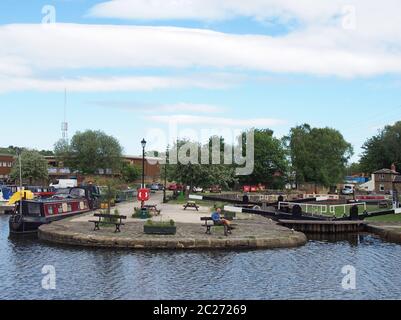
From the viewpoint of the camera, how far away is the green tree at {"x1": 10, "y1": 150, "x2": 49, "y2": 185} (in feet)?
333

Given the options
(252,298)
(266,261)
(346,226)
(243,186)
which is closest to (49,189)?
(243,186)

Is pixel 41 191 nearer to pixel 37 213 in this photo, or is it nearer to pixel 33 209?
pixel 33 209

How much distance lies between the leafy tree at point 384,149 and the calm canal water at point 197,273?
9232 centimetres

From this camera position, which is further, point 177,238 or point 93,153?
point 93,153

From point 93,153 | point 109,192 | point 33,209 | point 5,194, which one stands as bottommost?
point 33,209

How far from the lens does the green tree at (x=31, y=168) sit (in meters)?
102

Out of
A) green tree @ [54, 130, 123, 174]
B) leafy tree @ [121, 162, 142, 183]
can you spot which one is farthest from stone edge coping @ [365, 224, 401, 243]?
leafy tree @ [121, 162, 142, 183]

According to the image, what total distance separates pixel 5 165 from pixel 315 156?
65065mm

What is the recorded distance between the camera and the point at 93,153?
118 meters

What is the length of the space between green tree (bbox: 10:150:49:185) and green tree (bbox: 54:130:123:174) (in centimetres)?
1409

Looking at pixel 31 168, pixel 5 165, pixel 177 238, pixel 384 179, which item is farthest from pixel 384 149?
pixel 177 238

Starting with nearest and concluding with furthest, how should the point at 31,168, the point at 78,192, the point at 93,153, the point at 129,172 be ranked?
the point at 78,192 → the point at 31,168 → the point at 93,153 → the point at 129,172

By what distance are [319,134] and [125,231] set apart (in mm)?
85891

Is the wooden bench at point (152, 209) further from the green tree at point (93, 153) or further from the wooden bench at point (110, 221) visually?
the green tree at point (93, 153)
